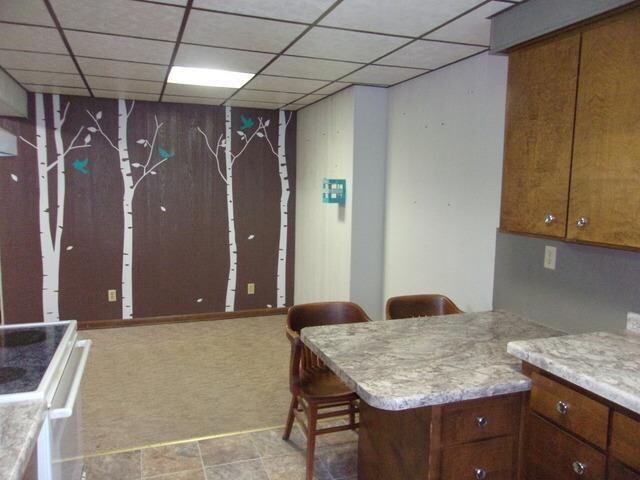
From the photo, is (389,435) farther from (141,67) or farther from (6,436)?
(141,67)

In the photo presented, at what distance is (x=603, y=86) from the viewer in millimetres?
1768

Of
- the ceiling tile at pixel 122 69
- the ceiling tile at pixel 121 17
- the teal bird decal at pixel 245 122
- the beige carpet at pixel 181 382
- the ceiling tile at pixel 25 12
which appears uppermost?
the ceiling tile at pixel 122 69

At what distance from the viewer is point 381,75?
11.6 feet

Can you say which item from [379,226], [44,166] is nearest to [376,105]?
[379,226]

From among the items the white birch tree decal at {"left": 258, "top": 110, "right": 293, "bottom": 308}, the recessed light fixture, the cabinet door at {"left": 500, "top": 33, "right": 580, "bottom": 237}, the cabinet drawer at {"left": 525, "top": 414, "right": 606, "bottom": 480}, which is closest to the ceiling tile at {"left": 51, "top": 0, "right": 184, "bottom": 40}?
the recessed light fixture

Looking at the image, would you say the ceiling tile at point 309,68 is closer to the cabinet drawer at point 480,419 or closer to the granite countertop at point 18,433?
the cabinet drawer at point 480,419

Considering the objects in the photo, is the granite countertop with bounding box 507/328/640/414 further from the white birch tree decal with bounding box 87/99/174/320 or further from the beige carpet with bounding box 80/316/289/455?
the white birch tree decal with bounding box 87/99/174/320

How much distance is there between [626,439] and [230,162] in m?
4.48

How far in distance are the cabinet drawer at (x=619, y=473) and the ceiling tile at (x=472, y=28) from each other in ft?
5.95

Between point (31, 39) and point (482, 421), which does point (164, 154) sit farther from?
point (482, 421)

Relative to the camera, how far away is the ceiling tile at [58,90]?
4227 mm

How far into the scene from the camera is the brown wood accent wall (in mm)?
4684

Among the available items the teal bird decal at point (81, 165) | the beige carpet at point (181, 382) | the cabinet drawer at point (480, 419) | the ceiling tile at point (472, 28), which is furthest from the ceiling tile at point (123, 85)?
the cabinet drawer at point (480, 419)

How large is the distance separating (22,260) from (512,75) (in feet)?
14.9
